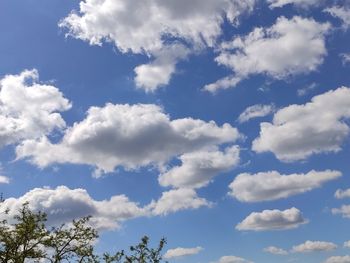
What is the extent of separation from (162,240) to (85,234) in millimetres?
23417

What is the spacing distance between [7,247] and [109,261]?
2505 cm

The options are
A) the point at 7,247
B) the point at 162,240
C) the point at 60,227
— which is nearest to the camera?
the point at 7,247

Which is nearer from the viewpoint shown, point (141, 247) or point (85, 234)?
point (85, 234)

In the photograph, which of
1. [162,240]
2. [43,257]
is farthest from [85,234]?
[162,240]

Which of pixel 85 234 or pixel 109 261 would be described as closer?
pixel 85 234

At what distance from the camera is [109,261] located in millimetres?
79188

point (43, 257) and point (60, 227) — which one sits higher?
point (60, 227)

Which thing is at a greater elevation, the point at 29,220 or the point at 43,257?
the point at 29,220

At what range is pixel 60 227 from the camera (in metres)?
62.4

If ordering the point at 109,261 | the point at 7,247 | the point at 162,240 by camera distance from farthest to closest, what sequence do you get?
the point at 162,240
the point at 109,261
the point at 7,247

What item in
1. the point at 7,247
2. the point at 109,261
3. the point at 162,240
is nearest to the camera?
the point at 7,247

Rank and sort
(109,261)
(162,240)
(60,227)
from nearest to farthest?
(60,227), (109,261), (162,240)

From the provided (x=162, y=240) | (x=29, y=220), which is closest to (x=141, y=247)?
(x=162, y=240)

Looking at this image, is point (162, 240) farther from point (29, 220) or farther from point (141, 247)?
point (29, 220)
